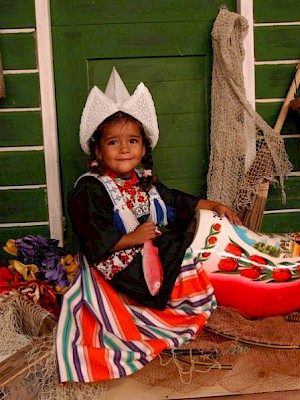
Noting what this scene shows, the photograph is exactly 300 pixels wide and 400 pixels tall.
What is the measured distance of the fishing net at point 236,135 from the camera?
2066 mm

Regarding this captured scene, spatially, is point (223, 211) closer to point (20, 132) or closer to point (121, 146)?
point (121, 146)

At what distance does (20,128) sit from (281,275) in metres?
1.21

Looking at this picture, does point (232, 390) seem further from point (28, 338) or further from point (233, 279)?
point (28, 338)

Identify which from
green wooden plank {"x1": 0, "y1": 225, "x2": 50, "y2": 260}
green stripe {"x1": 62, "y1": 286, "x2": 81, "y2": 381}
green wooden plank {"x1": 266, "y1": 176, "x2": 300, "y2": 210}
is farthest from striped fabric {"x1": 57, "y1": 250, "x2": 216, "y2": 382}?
green wooden plank {"x1": 266, "y1": 176, "x2": 300, "y2": 210}

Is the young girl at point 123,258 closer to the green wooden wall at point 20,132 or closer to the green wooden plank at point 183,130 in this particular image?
the green wooden plank at point 183,130

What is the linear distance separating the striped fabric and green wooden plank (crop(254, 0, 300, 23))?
3.78 ft

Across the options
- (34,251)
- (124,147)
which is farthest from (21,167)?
(124,147)

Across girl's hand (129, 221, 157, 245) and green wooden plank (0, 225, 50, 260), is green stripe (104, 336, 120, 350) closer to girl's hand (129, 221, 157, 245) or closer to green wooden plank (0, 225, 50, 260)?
girl's hand (129, 221, 157, 245)

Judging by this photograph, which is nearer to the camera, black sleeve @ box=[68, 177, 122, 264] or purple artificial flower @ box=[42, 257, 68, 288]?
black sleeve @ box=[68, 177, 122, 264]

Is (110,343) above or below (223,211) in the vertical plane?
below

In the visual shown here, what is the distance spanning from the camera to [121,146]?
1.73 metres

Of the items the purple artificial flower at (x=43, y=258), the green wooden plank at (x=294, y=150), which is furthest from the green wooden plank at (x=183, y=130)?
the purple artificial flower at (x=43, y=258)

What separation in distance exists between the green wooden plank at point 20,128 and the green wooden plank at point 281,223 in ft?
3.43

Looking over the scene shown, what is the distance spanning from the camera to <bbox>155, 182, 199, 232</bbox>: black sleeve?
187cm
